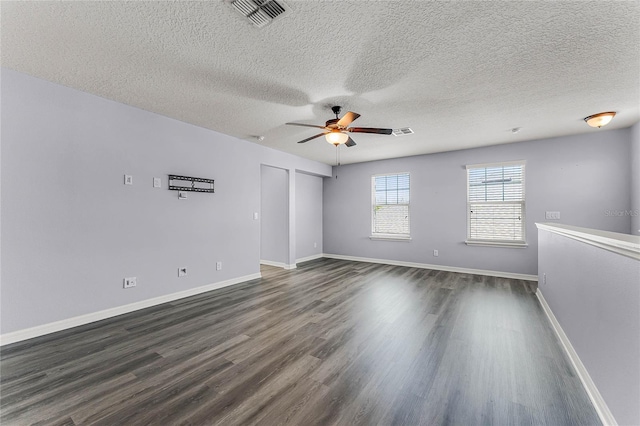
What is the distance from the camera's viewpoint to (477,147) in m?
5.45

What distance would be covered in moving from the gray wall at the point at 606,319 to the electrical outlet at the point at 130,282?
15.1ft

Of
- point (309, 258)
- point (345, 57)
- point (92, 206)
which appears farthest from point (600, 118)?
point (92, 206)

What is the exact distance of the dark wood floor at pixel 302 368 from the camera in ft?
5.34

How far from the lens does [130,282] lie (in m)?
3.36

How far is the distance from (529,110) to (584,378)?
330cm

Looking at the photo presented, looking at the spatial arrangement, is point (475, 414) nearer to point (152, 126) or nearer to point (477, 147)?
point (152, 126)

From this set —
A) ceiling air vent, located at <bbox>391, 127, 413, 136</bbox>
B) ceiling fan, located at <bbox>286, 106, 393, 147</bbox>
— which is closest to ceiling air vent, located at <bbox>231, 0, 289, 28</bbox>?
ceiling fan, located at <bbox>286, 106, 393, 147</bbox>

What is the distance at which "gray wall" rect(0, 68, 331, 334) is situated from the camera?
2590 mm

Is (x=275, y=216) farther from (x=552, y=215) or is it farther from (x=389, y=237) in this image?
(x=552, y=215)

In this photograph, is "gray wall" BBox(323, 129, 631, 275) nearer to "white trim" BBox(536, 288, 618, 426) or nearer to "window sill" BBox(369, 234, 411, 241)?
"window sill" BBox(369, 234, 411, 241)

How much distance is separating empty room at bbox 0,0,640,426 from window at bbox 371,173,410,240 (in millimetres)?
1518

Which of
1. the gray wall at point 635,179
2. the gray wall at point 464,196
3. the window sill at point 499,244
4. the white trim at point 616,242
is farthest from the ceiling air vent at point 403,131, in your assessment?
the gray wall at point 635,179

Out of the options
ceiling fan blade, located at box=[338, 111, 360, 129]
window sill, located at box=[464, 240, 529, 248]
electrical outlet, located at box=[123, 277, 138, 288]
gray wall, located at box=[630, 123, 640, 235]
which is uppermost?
ceiling fan blade, located at box=[338, 111, 360, 129]

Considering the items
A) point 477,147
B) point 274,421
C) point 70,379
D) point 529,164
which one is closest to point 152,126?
point 70,379
